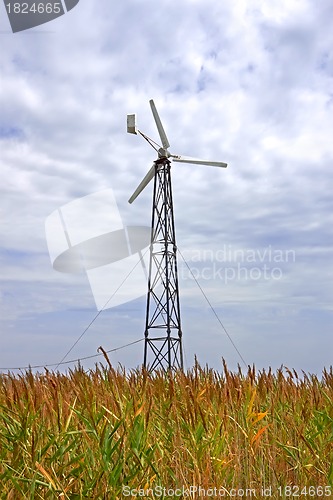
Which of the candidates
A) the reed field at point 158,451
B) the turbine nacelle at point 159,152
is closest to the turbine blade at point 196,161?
the turbine nacelle at point 159,152

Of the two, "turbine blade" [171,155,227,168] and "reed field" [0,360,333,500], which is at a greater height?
"turbine blade" [171,155,227,168]

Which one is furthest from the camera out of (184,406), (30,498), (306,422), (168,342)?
(168,342)

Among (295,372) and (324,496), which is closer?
(324,496)

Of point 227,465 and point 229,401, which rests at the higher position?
point 229,401

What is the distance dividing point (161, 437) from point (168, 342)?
703 inches

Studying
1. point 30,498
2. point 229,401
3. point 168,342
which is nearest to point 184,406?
point 229,401

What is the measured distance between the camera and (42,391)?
5.89 metres

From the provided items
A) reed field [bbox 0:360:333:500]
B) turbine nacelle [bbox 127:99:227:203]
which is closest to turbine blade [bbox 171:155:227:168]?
turbine nacelle [bbox 127:99:227:203]

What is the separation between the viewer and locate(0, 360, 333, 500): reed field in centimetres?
402

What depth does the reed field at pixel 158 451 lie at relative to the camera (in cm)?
402

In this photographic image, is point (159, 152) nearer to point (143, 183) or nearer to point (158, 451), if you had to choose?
point (143, 183)

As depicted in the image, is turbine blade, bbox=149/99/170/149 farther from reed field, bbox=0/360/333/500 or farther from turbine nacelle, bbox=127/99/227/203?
reed field, bbox=0/360/333/500

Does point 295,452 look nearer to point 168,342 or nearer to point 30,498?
point 30,498

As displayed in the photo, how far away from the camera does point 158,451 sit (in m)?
4.66
